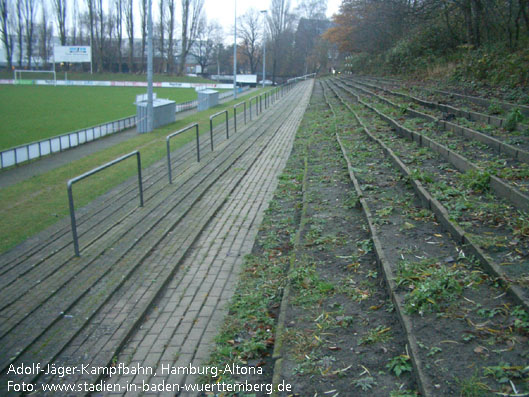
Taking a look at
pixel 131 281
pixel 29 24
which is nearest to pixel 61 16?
pixel 29 24

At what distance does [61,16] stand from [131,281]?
9357 cm

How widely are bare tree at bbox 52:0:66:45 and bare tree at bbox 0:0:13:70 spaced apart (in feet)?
24.6

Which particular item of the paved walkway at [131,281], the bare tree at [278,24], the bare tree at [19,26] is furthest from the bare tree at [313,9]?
the paved walkway at [131,281]

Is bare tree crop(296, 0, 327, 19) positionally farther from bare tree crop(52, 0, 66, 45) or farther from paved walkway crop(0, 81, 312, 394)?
paved walkway crop(0, 81, 312, 394)

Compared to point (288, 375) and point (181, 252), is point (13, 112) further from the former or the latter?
point (288, 375)

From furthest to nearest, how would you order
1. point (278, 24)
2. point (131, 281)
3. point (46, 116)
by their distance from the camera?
point (278, 24) < point (46, 116) < point (131, 281)

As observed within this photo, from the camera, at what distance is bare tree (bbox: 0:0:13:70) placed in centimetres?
8025

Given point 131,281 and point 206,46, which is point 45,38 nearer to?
point 206,46

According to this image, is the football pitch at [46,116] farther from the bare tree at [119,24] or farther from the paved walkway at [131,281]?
the bare tree at [119,24]

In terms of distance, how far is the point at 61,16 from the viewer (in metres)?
85.8

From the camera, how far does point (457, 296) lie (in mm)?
3879

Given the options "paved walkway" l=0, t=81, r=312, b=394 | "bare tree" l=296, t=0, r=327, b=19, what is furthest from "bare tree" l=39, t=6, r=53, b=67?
"paved walkway" l=0, t=81, r=312, b=394

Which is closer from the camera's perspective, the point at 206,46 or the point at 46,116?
the point at 46,116

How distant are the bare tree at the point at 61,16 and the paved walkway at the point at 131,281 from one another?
87940 millimetres
